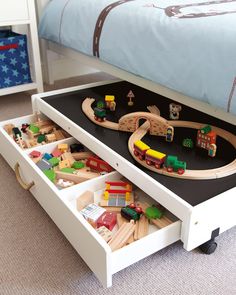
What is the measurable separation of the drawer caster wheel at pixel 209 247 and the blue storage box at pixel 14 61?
1.43 m

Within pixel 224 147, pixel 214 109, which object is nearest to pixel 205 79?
pixel 214 109

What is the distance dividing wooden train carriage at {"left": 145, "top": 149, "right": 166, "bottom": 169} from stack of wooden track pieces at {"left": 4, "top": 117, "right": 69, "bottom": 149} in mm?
494

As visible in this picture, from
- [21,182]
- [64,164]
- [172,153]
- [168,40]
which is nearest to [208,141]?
[172,153]

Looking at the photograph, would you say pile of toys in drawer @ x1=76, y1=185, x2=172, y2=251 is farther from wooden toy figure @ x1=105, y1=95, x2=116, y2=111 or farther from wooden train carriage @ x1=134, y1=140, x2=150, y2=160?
wooden toy figure @ x1=105, y1=95, x2=116, y2=111

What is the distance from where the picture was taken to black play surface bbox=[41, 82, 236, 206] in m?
0.83

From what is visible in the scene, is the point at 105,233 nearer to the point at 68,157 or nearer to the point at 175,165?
the point at 175,165

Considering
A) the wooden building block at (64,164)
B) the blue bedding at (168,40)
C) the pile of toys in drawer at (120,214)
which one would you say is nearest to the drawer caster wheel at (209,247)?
the pile of toys in drawer at (120,214)

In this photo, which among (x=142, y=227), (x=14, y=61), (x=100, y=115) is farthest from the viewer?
(x=14, y=61)

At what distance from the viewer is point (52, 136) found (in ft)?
Result: 4.17

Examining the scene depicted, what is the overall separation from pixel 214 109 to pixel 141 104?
0.41 metres

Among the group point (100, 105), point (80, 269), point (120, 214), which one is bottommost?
point (80, 269)

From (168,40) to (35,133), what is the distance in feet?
2.01

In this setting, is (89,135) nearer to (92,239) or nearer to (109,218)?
(109,218)

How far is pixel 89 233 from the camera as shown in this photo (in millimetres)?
723
